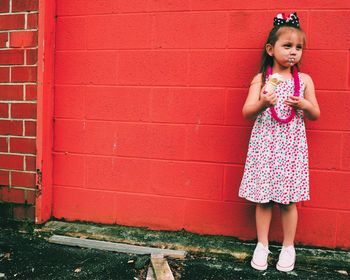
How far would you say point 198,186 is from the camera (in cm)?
293

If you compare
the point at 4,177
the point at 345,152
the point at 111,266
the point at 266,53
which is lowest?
the point at 111,266

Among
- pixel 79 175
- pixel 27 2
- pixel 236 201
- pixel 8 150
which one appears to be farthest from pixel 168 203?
pixel 27 2

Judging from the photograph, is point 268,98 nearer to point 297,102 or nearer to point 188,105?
point 297,102

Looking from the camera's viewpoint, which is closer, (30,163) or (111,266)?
(111,266)

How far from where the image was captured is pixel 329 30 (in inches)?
104

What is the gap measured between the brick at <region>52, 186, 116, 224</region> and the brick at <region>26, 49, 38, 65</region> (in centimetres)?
104

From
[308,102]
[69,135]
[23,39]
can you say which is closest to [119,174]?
[69,135]

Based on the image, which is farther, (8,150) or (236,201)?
(8,150)

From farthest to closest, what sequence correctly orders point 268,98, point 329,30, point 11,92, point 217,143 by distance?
point 11,92, point 217,143, point 329,30, point 268,98

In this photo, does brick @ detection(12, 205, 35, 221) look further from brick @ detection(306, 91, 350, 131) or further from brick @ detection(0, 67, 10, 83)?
brick @ detection(306, 91, 350, 131)

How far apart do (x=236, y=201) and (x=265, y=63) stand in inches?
40.5

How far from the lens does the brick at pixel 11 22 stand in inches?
119

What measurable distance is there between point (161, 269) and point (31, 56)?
189cm

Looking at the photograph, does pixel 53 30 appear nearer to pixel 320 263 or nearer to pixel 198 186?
pixel 198 186
